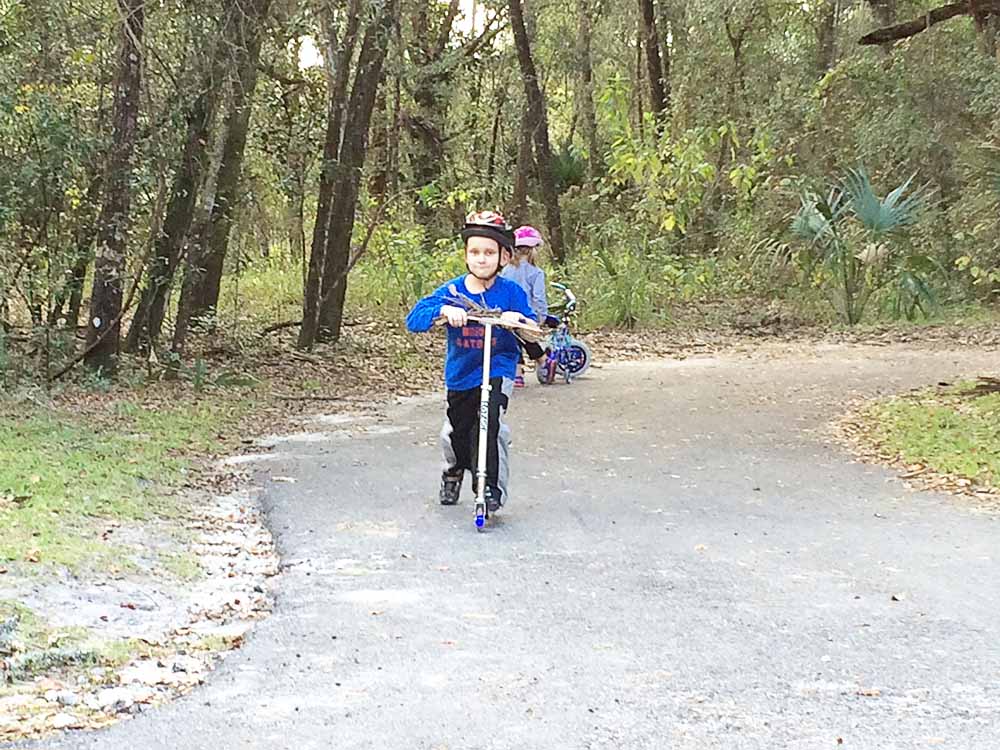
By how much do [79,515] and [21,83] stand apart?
774 cm

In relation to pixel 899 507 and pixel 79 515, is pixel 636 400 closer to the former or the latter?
pixel 899 507

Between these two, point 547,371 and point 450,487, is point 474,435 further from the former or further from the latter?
point 547,371

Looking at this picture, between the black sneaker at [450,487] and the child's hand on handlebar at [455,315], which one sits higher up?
the child's hand on handlebar at [455,315]

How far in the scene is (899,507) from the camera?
8148mm

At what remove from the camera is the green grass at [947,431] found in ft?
30.3

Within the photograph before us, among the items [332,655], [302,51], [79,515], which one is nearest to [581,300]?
[302,51]

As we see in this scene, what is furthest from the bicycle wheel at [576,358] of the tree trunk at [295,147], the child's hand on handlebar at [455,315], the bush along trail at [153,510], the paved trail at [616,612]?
the child's hand on handlebar at [455,315]

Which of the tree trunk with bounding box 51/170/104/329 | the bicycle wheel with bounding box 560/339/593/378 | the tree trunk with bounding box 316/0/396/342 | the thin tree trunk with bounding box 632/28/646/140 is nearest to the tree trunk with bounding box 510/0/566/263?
the tree trunk with bounding box 316/0/396/342

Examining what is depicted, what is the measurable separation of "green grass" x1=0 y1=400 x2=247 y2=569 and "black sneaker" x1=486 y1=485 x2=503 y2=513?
5.98 feet

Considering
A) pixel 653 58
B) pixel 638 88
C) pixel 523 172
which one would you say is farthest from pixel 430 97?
pixel 638 88

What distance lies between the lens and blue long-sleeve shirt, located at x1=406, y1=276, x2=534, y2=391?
25.3 feet

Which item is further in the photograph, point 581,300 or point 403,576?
point 581,300

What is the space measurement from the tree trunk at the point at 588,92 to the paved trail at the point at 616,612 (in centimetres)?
2033

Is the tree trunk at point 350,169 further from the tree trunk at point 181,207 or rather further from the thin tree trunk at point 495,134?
the thin tree trunk at point 495,134
